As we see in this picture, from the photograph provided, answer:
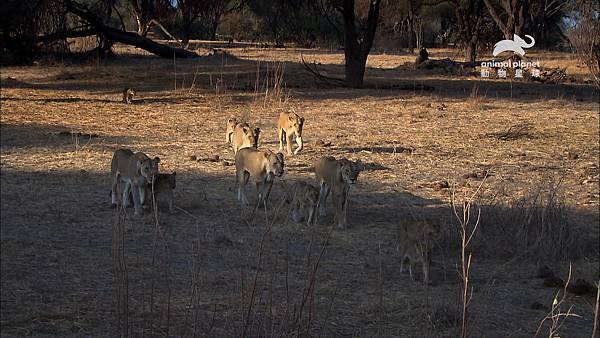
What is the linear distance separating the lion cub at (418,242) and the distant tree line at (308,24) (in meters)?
10.2

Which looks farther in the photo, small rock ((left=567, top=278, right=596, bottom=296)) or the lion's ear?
the lion's ear

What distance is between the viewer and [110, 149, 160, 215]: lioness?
10898mm

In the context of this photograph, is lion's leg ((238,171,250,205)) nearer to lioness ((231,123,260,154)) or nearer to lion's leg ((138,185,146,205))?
lion's leg ((138,185,146,205))

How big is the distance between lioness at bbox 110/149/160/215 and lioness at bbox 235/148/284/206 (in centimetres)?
129

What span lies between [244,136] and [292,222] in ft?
12.5

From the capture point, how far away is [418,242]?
9.12 m

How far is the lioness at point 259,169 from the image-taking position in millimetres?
11672

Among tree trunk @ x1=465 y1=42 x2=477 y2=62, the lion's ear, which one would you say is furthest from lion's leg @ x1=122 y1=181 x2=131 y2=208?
tree trunk @ x1=465 y1=42 x2=477 y2=62

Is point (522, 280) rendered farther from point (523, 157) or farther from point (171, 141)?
point (171, 141)

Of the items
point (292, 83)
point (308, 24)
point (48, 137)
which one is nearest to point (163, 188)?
point (48, 137)

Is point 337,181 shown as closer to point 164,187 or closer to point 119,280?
point 164,187

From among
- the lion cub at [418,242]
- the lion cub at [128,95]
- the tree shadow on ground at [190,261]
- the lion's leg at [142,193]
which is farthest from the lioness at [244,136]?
the lion cub at [128,95]

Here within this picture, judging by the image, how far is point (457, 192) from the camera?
42.8ft

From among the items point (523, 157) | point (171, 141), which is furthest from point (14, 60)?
point (523, 157)
